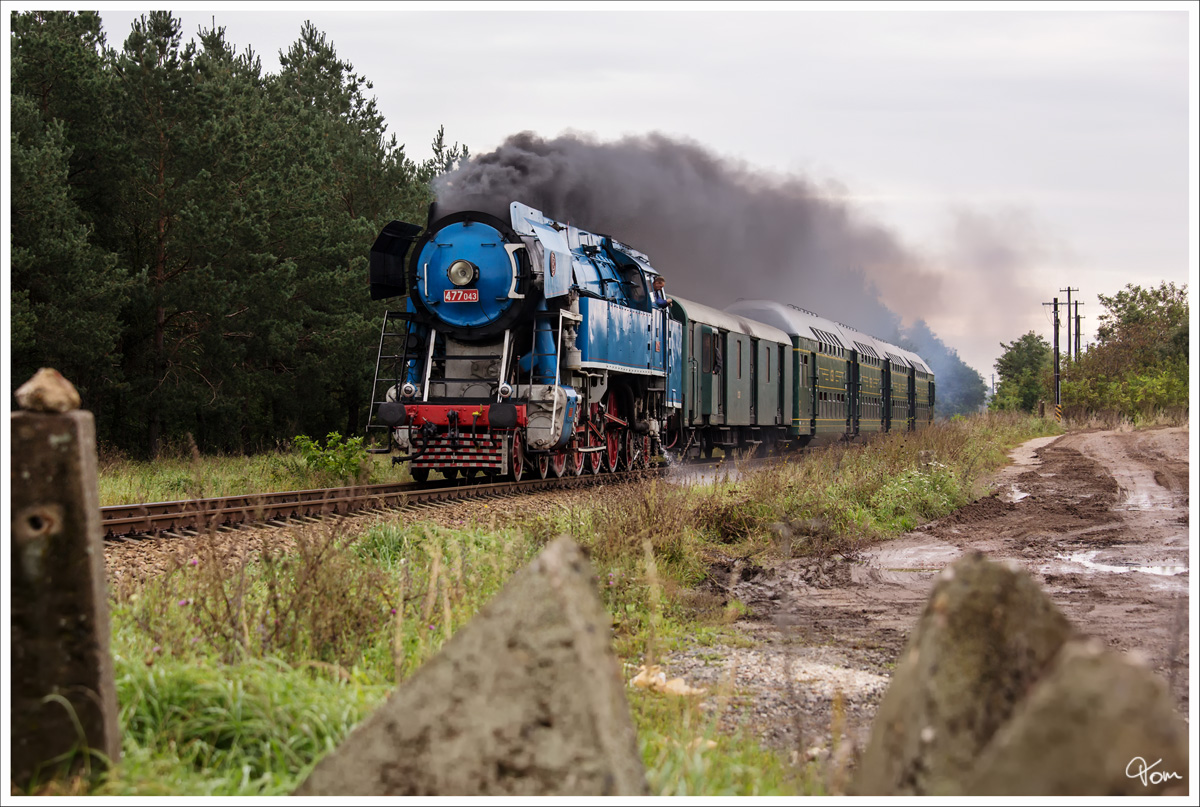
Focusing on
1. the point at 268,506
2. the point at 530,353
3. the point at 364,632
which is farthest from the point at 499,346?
the point at 364,632

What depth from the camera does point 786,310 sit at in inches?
1033

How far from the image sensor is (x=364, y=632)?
5031 mm

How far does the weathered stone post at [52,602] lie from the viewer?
2762 millimetres

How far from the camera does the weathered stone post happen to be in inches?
109

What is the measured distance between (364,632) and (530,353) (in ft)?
31.6

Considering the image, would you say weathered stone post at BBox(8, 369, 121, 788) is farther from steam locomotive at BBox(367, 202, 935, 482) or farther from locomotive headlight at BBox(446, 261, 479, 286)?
locomotive headlight at BBox(446, 261, 479, 286)

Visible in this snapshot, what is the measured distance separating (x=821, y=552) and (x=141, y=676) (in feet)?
24.3

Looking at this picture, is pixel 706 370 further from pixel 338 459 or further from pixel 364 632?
pixel 364 632

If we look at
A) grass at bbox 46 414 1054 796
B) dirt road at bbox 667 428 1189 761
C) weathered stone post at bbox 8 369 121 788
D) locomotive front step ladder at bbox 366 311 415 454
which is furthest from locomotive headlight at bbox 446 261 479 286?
weathered stone post at bbox 8 369 121 788

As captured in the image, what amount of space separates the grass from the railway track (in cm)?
133

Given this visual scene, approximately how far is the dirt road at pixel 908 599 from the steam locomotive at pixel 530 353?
541 centimetres

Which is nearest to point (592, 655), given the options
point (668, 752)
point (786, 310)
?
point (668, 752)

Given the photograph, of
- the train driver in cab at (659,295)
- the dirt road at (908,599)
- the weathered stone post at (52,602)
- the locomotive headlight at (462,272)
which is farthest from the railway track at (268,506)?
the train driver in cab at (659,295)

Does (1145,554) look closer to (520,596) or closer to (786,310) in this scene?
(520,596)
